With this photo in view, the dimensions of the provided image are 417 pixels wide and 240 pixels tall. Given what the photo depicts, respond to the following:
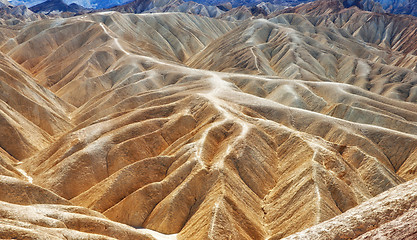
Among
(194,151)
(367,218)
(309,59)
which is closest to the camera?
(367,218)

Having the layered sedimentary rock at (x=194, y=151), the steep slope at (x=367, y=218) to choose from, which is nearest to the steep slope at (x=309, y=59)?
the layered sedimentary rock at (x=194, y=151)

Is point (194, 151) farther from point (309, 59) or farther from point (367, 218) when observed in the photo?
point (309, 59)

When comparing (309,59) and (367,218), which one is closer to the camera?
(367,218)

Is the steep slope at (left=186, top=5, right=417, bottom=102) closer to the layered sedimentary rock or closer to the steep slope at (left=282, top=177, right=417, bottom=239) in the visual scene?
the layered sedimentary rock

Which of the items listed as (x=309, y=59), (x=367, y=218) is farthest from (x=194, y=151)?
(x=309, y=59)

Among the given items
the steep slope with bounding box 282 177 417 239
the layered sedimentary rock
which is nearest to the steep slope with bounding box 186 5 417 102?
the layered sedimentary rock

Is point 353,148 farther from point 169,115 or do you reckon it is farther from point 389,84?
point 389,84

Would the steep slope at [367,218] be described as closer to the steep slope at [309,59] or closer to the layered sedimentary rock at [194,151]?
the layered sedimentary rock at [194,151]

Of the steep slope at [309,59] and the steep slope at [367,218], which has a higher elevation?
the steep slope at [367,218]
